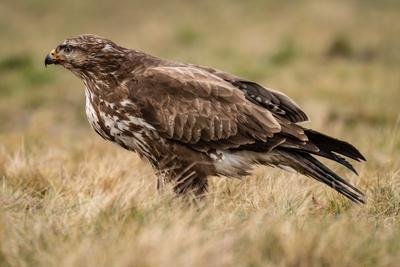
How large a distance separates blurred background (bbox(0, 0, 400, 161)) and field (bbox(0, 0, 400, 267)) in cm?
6

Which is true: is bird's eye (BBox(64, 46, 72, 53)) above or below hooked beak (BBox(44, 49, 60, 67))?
above

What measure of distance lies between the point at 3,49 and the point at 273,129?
15152 mm

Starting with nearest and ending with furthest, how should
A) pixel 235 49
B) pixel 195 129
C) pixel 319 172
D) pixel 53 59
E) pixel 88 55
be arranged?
pixel 319 172
pixel 195 129
pixel 88 55
pixel 53 59
pixel 235 49

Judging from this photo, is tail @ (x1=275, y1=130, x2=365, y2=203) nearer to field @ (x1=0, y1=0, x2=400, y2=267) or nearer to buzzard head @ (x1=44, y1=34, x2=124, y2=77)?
field @ (x1=0, y1=0, x2=400, y2=267)

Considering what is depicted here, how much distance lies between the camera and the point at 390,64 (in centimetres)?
1625

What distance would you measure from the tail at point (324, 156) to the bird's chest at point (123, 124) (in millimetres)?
973

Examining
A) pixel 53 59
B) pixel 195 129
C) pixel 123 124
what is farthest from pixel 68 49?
pixel 195 129

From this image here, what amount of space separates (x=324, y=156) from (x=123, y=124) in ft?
4.73

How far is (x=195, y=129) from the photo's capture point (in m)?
5.39

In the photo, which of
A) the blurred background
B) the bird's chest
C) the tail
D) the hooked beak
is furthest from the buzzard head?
the blurred background

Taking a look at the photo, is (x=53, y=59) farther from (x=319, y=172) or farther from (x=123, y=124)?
(x=319, y=172)

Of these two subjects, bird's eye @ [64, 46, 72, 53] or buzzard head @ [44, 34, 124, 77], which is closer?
buzzard head @ [44, 34, 124, 77]

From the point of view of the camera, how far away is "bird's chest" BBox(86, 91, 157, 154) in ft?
17.4

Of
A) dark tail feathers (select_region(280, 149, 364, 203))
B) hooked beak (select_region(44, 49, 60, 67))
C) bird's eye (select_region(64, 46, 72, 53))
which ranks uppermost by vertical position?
bird's eye (select_region(64, 46, 72, 53))
